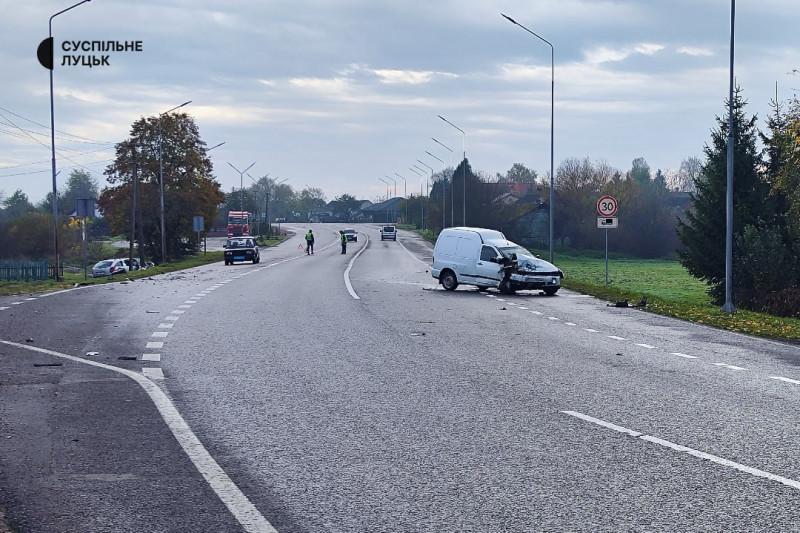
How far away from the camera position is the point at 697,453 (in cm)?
755

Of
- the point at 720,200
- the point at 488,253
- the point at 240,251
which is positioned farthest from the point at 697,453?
the point at 240,251

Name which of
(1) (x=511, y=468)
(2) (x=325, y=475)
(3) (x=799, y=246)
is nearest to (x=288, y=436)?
(2) (x=325, y=475)

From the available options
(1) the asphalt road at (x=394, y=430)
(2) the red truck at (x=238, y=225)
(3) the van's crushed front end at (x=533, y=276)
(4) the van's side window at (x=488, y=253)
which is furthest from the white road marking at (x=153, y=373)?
(2) the red truck at (x=238, y=225)

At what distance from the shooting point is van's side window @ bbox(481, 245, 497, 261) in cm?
3003

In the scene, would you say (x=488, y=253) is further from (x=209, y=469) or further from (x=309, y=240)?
(x=309, y=240)

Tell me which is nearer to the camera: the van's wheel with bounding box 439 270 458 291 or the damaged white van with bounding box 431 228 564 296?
the damaged white van with bounding box 431 228 564 296

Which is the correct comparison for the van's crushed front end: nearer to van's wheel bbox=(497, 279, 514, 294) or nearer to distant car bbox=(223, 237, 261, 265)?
van's wheel bbox=(497, 279, 514, 294)

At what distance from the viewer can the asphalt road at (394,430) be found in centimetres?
595

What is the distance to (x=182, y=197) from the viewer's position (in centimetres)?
7662

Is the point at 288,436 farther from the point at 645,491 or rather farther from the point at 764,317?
the point at 764,317

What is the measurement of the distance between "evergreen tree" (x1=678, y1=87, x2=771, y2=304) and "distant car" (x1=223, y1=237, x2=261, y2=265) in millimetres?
26261

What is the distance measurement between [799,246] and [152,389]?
2973 cm

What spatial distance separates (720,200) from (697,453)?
3172cm

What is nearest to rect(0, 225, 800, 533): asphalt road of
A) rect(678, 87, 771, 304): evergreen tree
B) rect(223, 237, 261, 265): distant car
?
rect(678, 87, 771, 304): evergreen tree
